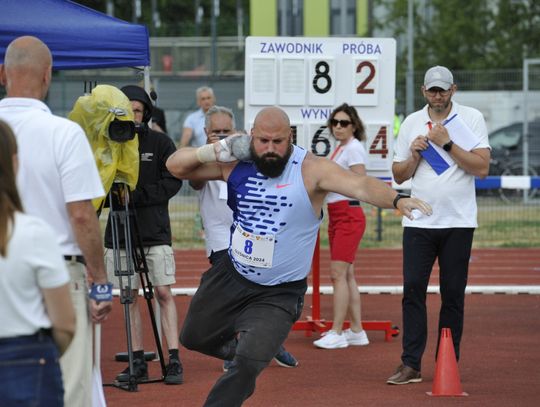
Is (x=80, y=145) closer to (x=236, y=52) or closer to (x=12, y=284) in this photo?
(x=12, y=284)

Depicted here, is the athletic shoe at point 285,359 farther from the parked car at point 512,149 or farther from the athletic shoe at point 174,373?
the parked car at point 512,149

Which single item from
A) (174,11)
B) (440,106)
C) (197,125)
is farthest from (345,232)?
(174,11)

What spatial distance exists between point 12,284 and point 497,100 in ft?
88.5

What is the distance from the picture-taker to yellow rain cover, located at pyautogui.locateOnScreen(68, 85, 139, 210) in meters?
9.33

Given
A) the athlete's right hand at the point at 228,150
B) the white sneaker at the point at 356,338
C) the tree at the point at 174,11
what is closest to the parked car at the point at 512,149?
the white sneaker at the point at 356,338

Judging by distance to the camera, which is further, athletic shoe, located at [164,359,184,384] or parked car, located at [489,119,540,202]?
parked car, located at [489,119,540,202]

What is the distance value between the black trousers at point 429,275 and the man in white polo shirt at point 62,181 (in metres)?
3.78

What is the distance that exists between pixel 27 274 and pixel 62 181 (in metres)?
1.38

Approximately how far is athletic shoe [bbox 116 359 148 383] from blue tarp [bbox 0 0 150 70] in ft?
7.47

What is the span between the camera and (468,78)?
100 feet

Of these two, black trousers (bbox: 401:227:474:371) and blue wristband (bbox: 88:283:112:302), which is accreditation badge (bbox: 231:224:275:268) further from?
black trousers (bbox: 401:227:474:371)

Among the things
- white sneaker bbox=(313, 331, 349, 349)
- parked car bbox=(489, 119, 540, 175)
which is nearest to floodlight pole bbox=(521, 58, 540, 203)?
parked car bbox=(489, 119, 540, 175)

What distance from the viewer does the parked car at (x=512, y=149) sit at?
29.7 meters

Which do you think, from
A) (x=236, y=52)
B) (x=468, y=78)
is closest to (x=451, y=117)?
(x=468, y=78)
